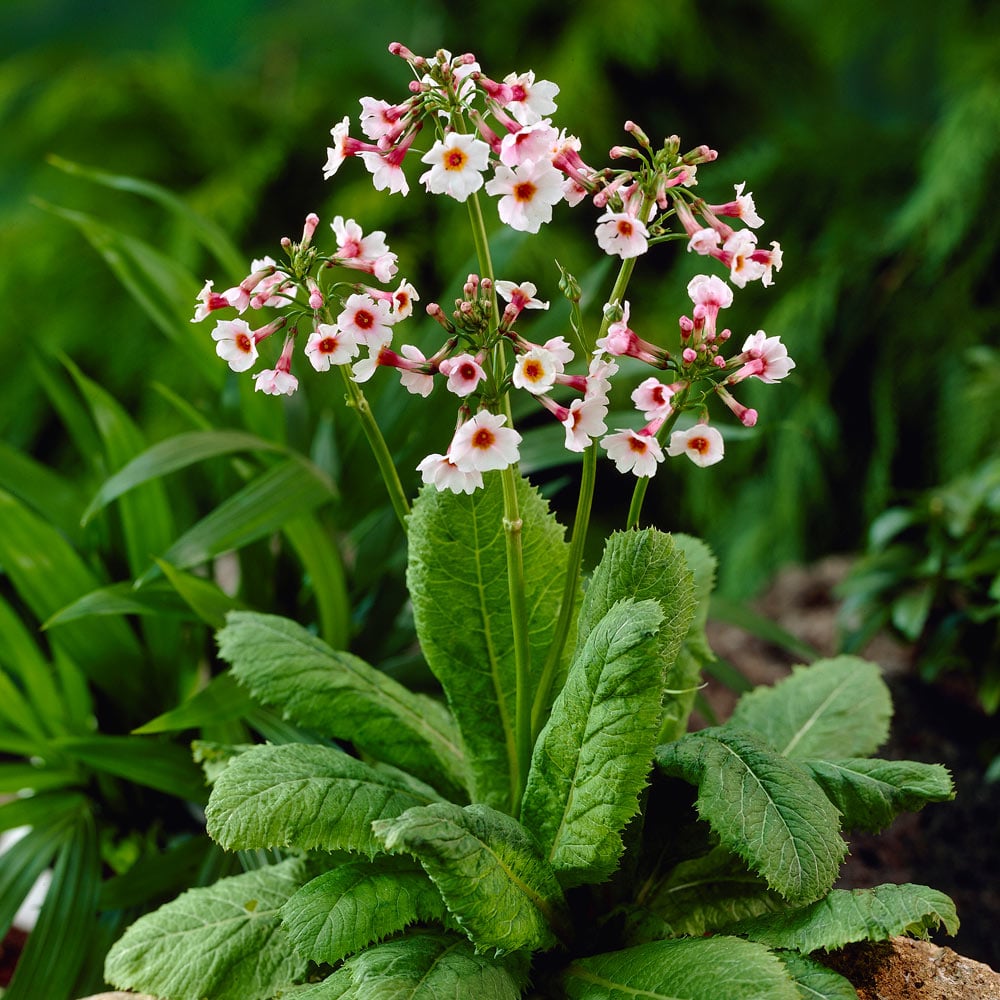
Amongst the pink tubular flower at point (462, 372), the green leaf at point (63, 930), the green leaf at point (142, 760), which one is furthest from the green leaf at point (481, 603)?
the green leaf at point (63, 930)

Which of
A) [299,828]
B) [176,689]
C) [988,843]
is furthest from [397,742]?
[988,843]

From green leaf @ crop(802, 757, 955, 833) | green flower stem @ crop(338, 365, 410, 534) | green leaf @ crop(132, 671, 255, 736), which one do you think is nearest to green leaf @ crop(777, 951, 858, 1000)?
green leaf @ crop(802, 757, 955, 833)

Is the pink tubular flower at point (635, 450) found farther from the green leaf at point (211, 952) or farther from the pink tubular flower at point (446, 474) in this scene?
the green leaf at point (211, 952)

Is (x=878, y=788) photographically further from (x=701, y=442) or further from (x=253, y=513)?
(x=253, y=513)

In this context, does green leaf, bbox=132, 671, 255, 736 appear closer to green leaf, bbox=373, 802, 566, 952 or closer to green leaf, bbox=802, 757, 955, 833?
green leaf, bbox=373, 802, 566, 952

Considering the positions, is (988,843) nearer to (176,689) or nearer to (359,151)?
(176,689)
